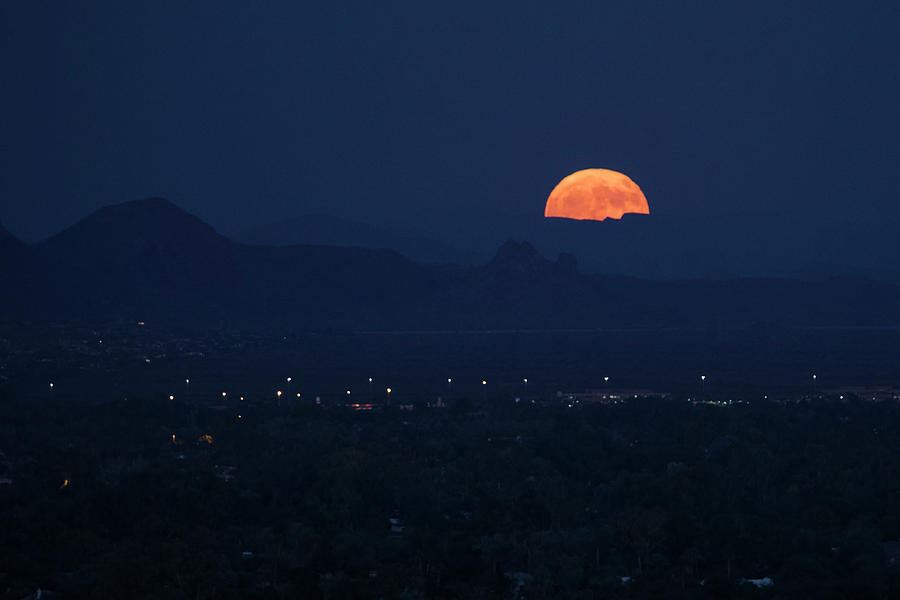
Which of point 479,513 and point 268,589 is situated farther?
point 479,513

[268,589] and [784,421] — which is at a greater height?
[784,421]

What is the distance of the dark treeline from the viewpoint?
153ft

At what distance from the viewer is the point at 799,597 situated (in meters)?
44.8

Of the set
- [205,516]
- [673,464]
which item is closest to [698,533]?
[673,464]

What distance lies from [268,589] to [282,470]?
20311 millimetres

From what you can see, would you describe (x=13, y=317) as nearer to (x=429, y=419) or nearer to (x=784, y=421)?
(x=429, y=419)

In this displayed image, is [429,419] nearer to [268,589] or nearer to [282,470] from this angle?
[282,470]

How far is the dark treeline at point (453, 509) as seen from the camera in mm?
46625

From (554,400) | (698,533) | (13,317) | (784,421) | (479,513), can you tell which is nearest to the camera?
(698,533)

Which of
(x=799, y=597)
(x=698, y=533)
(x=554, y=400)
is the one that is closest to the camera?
(x=799, y=597)

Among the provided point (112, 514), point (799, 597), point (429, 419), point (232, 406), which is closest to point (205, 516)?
point (112, 514)

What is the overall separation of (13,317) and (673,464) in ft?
494

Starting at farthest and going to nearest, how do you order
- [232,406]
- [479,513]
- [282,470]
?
[232,406] < [282,470] < [479,513]

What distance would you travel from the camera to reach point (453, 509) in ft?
193
